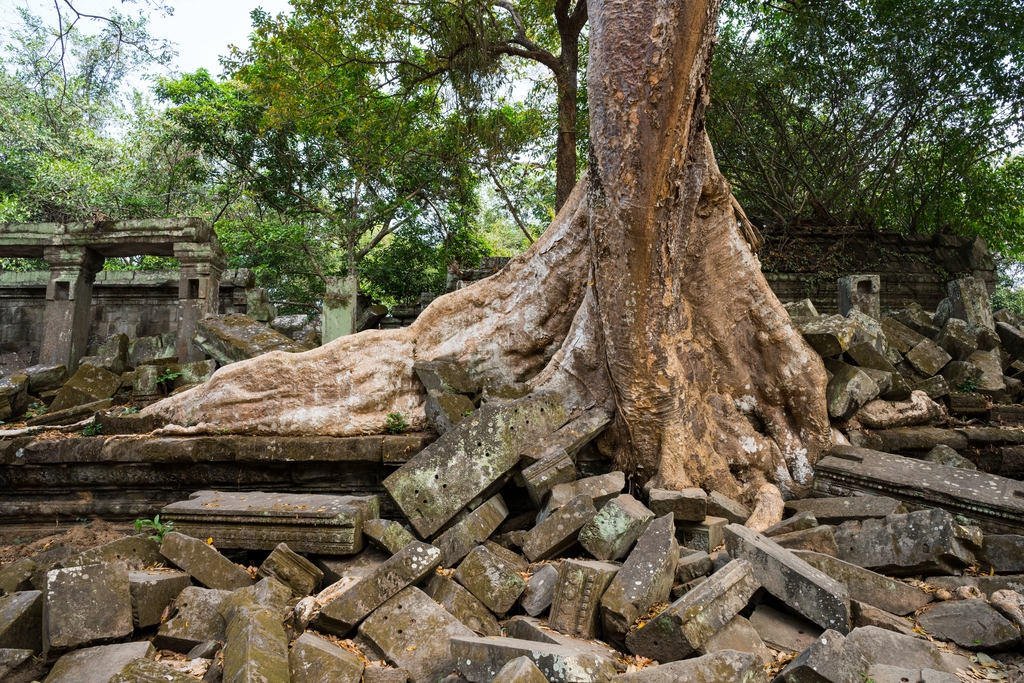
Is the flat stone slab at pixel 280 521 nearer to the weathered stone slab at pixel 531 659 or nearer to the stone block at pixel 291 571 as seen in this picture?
the stone block at pixel 291 571

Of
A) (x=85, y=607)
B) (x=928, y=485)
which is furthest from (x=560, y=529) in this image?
(x=928, y=485)

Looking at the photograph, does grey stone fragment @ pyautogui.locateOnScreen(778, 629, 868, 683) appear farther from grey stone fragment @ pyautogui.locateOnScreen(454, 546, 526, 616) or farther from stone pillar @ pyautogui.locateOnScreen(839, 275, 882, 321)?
stone pillar @ pyautogui.locateOnScreen(839, 275, 882, 321)

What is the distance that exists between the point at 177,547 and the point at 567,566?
1.97 metres

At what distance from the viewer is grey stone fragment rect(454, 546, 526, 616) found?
9.09ft

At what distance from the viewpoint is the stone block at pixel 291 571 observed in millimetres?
2902

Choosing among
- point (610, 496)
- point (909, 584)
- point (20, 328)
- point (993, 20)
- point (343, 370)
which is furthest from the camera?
point (20, 328)

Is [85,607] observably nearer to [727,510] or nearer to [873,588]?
[727,510]

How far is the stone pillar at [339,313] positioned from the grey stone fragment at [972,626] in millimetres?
5916

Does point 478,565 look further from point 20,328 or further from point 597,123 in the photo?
point 20,328

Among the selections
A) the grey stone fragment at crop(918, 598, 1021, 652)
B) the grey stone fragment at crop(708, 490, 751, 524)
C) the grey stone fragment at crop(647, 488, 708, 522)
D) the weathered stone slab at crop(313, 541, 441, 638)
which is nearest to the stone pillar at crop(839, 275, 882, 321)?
the grey stone fragment at crop(708, 490, 751, 524)

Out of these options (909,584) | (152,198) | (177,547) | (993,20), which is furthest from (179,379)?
(993,20)

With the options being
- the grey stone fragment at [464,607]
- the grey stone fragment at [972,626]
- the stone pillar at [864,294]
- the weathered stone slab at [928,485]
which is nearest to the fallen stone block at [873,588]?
the grey stone fragment at [972,626]

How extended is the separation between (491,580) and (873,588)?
1747 mm

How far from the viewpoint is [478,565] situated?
283 cm
